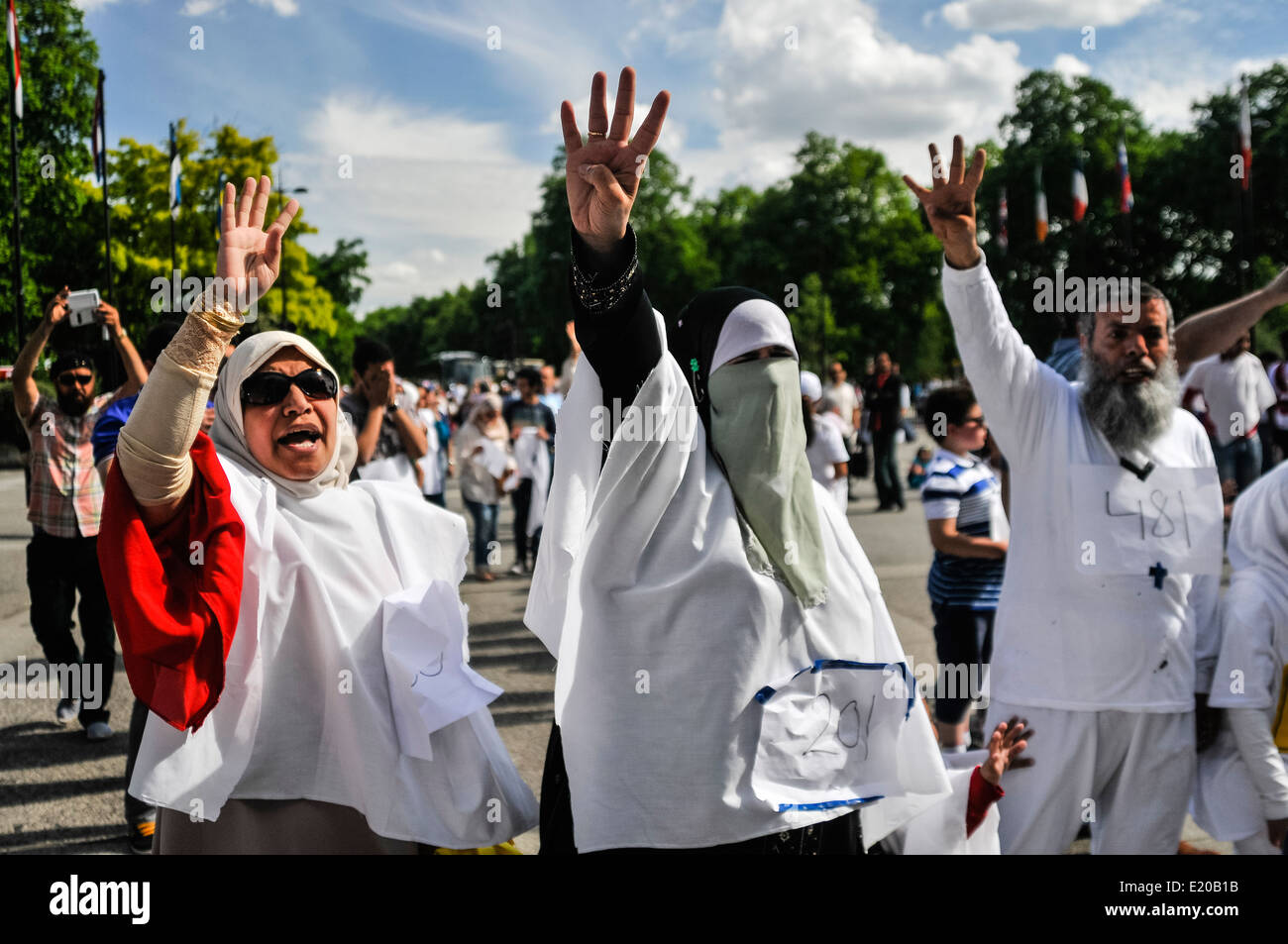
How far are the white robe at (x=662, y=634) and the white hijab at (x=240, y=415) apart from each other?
0.75 meters

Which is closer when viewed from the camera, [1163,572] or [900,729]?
[900,729]

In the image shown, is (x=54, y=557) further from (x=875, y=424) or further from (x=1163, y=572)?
(x=875, y=424)

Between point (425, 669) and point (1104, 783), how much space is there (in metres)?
1.96

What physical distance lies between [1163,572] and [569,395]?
1938 millimetres

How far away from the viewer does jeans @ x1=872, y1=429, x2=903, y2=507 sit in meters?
14.6

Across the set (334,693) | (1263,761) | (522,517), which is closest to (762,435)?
(334,693)

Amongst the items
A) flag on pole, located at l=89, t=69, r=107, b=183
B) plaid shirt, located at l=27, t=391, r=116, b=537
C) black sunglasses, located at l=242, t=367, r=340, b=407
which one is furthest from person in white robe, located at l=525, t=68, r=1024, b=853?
flag on pole, located at l=89, t=69, r=107, b=183

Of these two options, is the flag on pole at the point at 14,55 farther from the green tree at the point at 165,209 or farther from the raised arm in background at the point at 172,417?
the green tree at the point at 165,209

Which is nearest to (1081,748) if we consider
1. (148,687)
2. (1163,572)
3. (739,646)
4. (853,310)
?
(1163,572)

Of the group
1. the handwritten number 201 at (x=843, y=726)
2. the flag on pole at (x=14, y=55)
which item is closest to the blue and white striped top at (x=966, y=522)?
the handwritten number 201 at (x=843, y=726)

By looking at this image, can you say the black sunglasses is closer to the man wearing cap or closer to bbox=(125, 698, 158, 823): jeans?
bbox=(125, 698, 158, 823): jeans

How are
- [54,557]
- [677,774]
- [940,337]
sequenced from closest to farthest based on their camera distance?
[677,774], [54,557], [940,337]

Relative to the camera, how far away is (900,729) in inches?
89.7

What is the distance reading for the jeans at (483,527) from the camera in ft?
34.0
